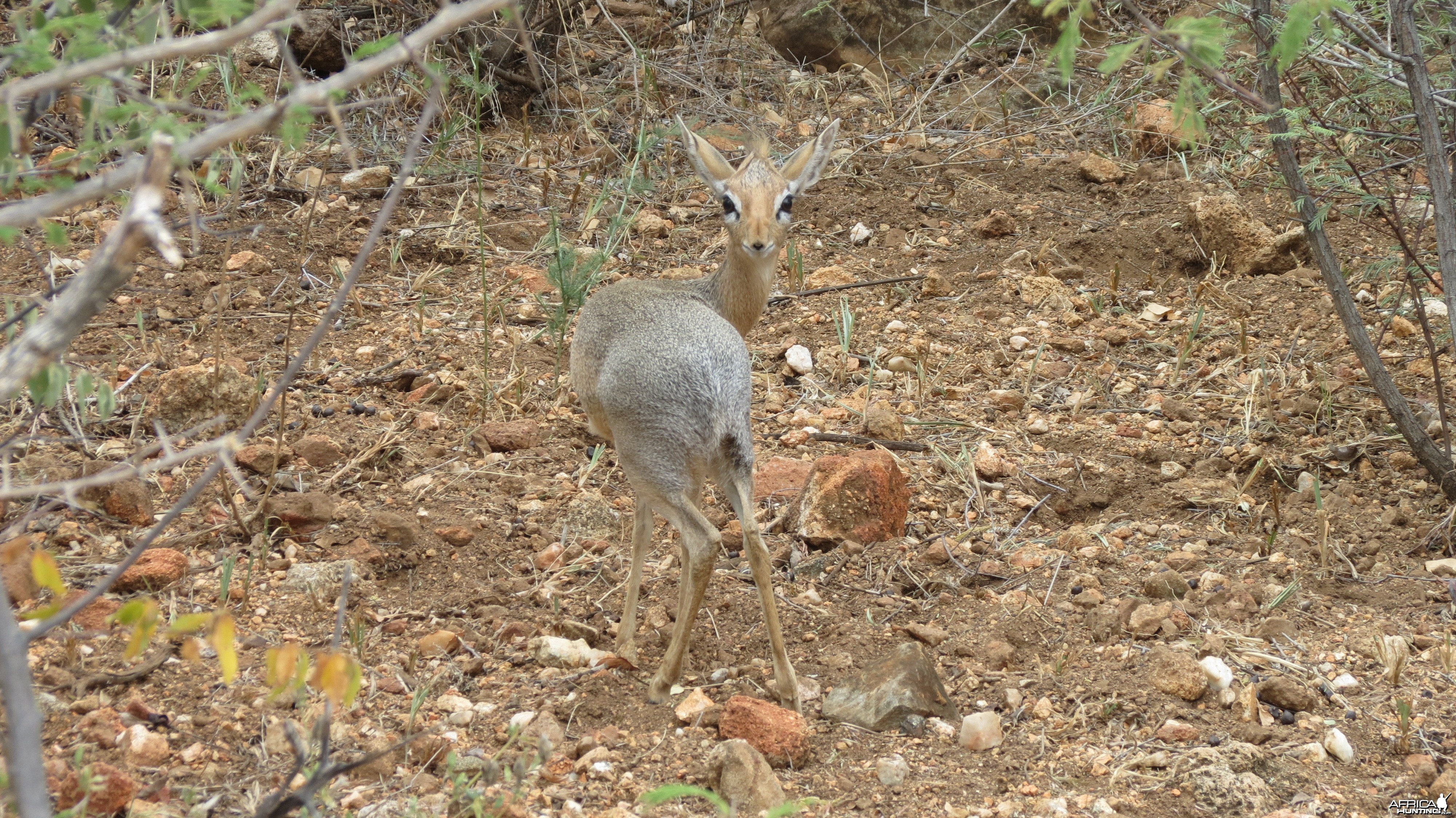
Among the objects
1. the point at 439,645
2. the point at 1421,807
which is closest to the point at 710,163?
the point at 439,645

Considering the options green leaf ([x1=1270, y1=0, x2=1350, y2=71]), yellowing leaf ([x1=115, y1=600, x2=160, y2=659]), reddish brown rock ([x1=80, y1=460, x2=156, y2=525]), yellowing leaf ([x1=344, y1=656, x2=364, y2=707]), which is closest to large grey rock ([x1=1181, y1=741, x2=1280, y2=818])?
green leaf ([x1=1270, y1=0, x2=1350, y2=71])

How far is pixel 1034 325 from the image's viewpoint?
651 centimetres

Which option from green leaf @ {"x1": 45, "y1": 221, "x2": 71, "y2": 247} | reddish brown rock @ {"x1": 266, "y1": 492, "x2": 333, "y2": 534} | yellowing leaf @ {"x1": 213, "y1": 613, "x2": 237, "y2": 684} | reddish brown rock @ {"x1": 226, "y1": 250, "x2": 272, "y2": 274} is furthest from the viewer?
reddish brown rock @ {"x1": 226, "y1": 250, "x2": 272, "y2": 274}

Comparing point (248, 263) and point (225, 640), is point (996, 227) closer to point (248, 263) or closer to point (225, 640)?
point (248, 263)

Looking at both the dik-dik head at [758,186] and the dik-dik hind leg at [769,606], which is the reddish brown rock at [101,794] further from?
the dik-dik head at [758,186]

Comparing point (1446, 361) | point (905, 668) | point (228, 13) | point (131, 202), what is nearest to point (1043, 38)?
point (1446, 361)

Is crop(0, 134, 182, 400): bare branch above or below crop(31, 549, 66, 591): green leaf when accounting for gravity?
above

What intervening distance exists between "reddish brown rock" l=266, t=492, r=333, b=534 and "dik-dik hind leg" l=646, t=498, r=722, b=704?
144cm

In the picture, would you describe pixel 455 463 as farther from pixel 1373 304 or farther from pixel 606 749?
Answer: pixel 1373 304

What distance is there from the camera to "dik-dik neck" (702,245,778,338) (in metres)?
5.24

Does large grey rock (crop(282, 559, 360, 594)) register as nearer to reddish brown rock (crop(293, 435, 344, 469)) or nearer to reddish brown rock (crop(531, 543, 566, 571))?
reddish brown rock (crop(531, 543, 566, 571))

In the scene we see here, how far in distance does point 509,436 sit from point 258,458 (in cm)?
103

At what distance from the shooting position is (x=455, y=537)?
4.55 m

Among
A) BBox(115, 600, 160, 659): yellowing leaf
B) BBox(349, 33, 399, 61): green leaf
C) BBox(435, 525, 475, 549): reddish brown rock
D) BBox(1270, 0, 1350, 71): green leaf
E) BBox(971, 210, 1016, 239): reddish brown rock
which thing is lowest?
BBox(971, 210, 1016, 239): reddish brown rock
